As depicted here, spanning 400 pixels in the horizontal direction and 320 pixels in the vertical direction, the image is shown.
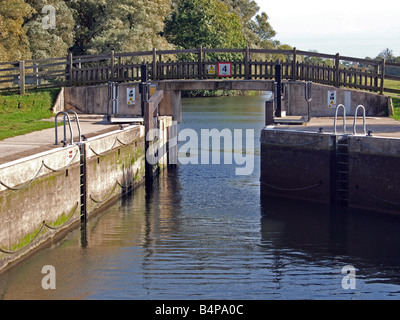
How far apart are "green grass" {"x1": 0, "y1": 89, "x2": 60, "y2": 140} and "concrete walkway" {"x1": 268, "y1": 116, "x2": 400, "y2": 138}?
9.90 meters

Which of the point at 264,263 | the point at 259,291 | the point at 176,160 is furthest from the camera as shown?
the point at 176,160

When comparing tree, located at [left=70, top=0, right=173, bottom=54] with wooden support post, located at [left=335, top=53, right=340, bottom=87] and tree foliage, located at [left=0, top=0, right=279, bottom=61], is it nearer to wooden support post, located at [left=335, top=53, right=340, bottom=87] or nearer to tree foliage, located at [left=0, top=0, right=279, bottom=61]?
tree foliage, located at [left=0, top=0, right=279, bottom=61]

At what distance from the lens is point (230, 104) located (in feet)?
238

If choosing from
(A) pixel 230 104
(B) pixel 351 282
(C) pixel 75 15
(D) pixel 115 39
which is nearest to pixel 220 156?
(B) pixel 351 282

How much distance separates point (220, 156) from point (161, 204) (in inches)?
432

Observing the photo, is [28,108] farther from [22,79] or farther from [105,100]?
[105,100]

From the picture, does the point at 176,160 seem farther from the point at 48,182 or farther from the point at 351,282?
the point at 351,282

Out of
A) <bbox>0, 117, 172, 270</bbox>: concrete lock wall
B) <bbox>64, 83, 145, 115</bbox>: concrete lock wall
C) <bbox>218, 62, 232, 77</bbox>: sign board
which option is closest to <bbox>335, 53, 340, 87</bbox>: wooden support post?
<bbox>218, 62, 232, 77</bbox>: sign board

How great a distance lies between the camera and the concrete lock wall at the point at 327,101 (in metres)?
31.8

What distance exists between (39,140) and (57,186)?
187 inches

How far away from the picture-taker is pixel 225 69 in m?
33.7

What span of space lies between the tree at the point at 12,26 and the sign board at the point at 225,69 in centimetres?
2012

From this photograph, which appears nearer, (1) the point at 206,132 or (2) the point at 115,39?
(1) the point at 206,132

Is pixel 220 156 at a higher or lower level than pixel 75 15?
lower
